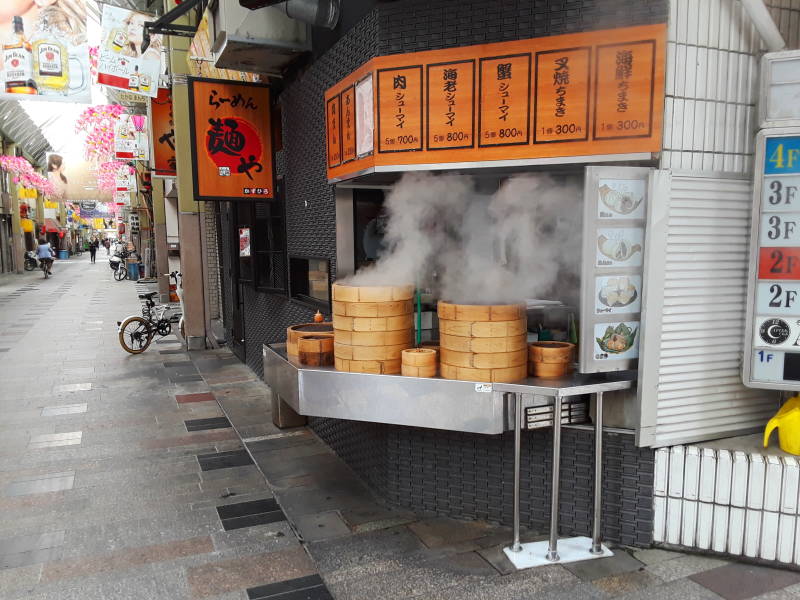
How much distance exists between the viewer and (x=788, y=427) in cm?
352

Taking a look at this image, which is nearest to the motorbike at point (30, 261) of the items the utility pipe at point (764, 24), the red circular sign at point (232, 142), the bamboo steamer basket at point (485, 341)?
the red circular sign at point (232, 142)

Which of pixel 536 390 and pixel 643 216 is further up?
pixel 643 216

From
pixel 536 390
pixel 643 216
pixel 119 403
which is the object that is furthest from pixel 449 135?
pixel 119 403

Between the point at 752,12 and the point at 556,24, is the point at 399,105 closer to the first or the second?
the point at 556,24

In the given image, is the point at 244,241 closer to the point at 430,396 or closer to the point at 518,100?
the point at 430,396

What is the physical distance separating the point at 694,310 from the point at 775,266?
1.69ft

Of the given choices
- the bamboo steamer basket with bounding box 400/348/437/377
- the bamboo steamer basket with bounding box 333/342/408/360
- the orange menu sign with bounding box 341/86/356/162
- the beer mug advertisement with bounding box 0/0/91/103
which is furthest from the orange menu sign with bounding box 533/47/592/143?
the beer mug advertisement with bounding box 0/0/91/103

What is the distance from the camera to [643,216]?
3410mm

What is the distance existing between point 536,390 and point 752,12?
8.32ft

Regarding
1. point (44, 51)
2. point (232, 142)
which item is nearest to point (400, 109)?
point (232, 142)

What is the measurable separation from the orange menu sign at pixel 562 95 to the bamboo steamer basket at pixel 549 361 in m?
1.33

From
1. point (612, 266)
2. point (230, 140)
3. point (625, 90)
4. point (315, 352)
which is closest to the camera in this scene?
point (625, 90)

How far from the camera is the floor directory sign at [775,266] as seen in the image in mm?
3363

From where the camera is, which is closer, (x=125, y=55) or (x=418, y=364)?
(x=418, y=364)
